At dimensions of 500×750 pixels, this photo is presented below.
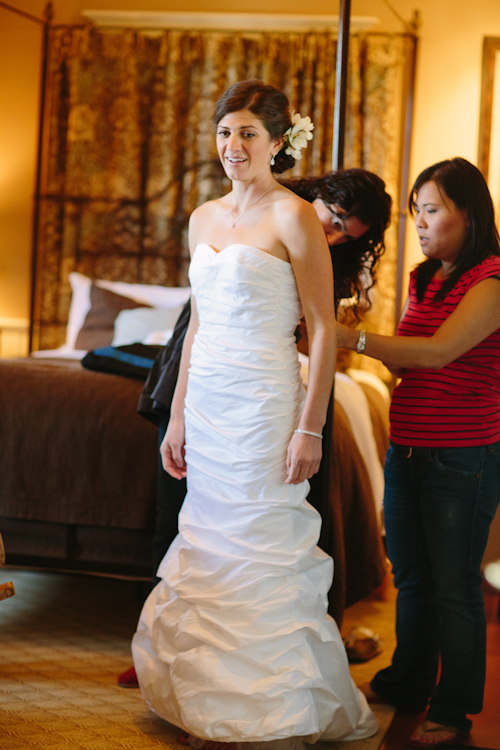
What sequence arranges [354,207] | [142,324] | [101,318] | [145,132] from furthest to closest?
1. [145,132]
2. [101,318]
3. [142,324]
4. [354,207]

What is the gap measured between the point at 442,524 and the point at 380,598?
4.37ft

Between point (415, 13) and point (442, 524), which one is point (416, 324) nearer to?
point (442, 524)

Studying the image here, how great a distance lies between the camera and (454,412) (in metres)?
1.69

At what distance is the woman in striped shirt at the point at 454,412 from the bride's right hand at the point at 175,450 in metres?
0.48

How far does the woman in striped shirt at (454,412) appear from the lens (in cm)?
163

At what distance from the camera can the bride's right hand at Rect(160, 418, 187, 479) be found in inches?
71.8

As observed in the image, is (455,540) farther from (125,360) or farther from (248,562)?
(125,360)

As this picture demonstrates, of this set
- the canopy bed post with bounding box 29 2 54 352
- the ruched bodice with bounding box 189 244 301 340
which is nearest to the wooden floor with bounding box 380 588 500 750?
the ruched bodice with bounding box 189 244 301 340

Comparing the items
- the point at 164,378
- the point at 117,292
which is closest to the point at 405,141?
the point at 117,292

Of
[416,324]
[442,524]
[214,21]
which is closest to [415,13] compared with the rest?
[214,21]

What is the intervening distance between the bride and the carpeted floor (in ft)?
0.49

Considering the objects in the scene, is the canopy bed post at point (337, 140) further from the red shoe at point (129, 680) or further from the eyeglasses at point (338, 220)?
the red shoe at point (129, 680)

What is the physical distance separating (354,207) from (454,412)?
600 millimetres

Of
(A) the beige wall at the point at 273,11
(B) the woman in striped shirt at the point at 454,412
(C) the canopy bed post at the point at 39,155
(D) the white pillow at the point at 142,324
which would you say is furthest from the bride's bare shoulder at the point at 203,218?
(C) the canopy bed post at the point at 39,155
